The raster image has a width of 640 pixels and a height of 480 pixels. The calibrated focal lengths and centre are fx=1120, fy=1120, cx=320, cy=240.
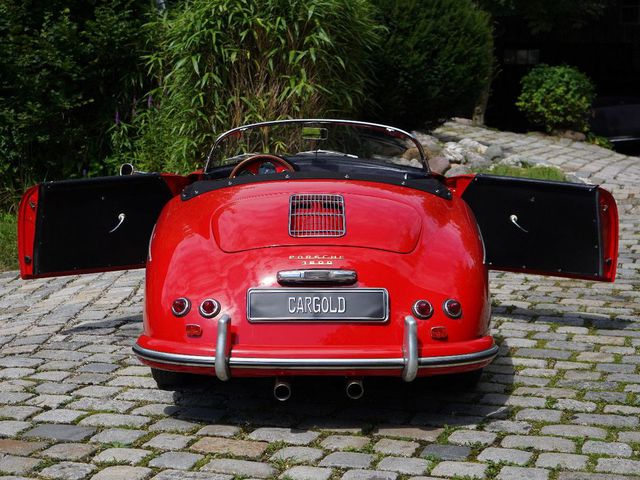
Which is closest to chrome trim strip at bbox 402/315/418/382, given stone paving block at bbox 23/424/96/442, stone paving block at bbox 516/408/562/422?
stone paving block at bbox 516/408/562/422

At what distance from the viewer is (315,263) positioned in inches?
181

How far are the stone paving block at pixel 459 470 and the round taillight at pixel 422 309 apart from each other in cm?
64

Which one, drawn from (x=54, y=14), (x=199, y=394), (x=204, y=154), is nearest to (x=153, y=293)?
(x=199, y=394)

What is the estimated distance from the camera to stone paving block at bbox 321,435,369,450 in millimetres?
4387

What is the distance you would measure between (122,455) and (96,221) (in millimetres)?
Result: 1954

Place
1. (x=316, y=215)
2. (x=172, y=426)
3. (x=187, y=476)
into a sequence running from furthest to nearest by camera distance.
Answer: (x=316, y=215), (x=172, y=426), (x=187, y=476)

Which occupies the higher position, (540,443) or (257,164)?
(257,164)

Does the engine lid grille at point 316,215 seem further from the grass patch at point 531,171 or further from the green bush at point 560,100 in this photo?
the green bush at point 560,100

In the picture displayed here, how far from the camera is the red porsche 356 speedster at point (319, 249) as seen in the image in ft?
14.7

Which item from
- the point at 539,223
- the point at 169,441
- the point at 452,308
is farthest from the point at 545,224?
the point at 169,441

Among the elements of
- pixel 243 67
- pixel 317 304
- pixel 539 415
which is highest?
pixel 243 67

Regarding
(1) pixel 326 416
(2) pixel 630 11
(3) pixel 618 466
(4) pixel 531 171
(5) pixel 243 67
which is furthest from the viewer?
(2) pixel 630 11

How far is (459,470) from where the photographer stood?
411cm

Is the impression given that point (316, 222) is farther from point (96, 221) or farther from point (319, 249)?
point (96, 221)
